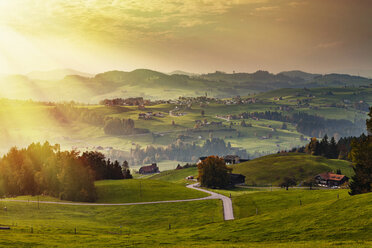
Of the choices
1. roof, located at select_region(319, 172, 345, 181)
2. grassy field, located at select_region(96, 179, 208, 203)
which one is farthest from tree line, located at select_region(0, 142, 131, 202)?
roof, located at select_region(319, 172, 345, 181)

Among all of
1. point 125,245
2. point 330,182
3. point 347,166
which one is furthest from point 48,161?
point 347,166

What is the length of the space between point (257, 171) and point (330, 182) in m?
42.6

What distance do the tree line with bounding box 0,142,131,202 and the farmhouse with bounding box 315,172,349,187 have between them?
104572 mm

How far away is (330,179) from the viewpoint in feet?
547

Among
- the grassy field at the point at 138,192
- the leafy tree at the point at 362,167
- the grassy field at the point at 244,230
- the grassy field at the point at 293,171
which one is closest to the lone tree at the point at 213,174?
the grassy field at the point at 293,171

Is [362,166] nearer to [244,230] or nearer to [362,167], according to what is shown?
[362,167]

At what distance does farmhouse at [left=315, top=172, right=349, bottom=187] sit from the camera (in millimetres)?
163125

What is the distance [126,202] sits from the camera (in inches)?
4660

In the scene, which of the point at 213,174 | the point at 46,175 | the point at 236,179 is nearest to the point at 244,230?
the point at 46,175

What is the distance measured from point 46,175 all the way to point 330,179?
406ft

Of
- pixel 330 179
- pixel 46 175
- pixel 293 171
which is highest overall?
pixel 46 175

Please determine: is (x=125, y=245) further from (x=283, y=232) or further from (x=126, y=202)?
(x=126, y=202)

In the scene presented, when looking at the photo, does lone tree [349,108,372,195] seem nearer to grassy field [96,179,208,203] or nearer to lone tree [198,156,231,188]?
grassy field [96,179,208,203]

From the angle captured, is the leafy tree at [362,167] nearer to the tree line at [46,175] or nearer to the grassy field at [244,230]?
the grassy field at [244,230]
